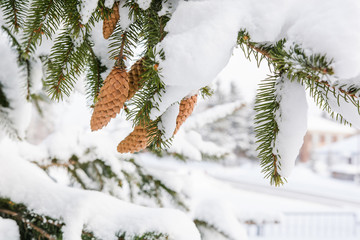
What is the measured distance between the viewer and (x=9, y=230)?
1.08 metres

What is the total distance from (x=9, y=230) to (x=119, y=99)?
84 centimetres

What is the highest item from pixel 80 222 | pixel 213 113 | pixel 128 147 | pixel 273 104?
pixel 213 113

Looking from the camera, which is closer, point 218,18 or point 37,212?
point 218,18

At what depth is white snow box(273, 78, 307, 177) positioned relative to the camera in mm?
563

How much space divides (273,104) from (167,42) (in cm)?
25

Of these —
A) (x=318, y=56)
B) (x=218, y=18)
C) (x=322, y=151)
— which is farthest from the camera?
(x=322, y=151)

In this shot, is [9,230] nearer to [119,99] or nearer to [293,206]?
[119,99]

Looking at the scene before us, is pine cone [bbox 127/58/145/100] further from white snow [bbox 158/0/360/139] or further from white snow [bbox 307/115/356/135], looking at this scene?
white snow [bbox 307/115/356/135]

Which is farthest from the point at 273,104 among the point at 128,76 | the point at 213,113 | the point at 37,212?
the point at 213,113

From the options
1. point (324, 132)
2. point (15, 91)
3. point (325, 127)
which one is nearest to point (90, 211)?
point (15, 91)

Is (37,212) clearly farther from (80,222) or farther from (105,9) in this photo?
(105,9)

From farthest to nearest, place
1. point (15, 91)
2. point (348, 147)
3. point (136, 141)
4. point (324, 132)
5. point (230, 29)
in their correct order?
1. point (324, 132)
2. point (348, 147)
3. point (15, 91)
4. point (136, 141)
5. point (230, 29)

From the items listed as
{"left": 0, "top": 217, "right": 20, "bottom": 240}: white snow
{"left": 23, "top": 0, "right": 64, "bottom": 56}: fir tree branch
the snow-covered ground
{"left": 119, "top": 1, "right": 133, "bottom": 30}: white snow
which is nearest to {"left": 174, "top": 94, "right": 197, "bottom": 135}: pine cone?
{"left": 119, "top": 1, "right": 133, "bottom": 30}: white snow

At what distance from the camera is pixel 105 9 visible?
0.68m
